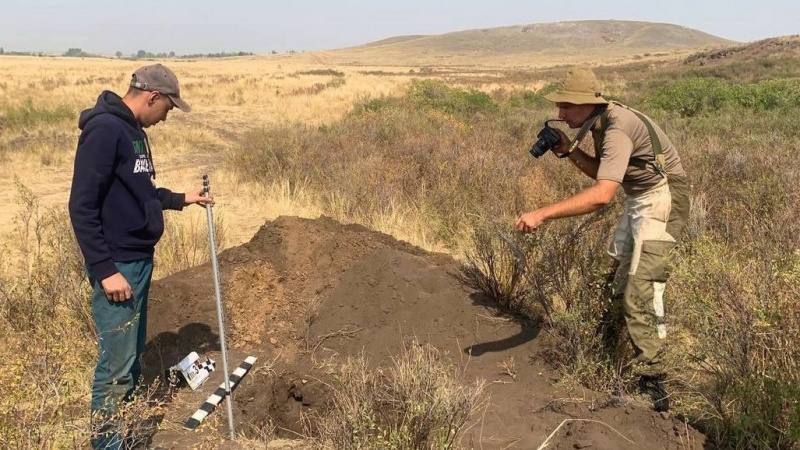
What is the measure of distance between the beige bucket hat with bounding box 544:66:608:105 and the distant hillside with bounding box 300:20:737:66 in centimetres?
12473

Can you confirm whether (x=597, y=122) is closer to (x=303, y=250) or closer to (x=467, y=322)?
(x=467, y=322)

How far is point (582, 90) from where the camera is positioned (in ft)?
10.6

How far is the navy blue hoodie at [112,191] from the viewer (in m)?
2.62

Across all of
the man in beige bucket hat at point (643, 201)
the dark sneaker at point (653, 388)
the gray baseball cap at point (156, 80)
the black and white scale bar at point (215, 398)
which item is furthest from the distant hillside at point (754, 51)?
the gray baseball cap at point (156, 80)

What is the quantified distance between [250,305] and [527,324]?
233 cm

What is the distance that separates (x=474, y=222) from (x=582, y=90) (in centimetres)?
285

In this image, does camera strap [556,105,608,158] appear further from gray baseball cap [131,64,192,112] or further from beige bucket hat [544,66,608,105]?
gray baseball cap [131,64,192,112]

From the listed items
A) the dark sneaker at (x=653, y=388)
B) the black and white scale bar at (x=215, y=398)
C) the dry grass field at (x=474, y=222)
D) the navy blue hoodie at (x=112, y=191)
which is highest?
the navy blue hoodie at (x=112, y=191)

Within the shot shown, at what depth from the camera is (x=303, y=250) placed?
5.33 meters

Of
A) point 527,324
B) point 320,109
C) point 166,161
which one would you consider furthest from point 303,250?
point 320,109

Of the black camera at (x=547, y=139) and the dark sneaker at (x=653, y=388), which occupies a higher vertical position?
the black camera at (x=547, y=139)

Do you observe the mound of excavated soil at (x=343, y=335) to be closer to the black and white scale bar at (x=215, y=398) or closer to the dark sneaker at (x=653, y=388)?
the black and white scale bar at (x=215, y=398)

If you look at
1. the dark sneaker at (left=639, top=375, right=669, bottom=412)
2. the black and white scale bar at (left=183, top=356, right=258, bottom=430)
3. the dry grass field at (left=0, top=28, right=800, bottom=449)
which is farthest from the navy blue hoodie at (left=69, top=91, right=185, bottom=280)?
the dark sneaker at (left=639, top=375, right=669, bottom=412)

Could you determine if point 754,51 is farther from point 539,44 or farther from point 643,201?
point 539,44
